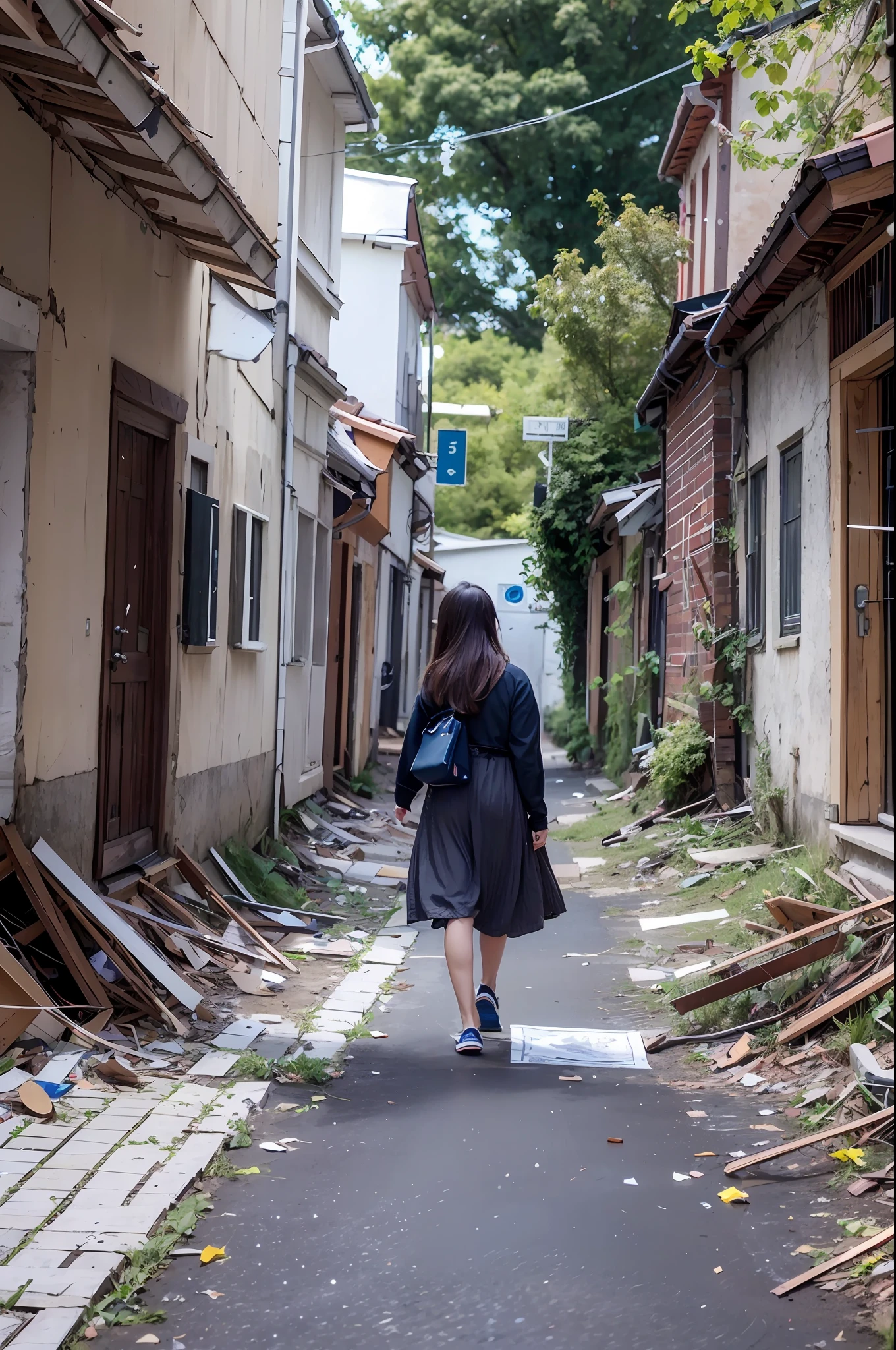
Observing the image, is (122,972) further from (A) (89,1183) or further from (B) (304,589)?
(B) (304,589)

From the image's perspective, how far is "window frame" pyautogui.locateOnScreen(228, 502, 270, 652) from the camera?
29.6ft

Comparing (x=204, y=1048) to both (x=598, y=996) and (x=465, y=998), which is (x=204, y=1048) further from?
(x=598, y=996)

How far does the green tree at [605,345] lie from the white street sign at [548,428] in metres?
0.18

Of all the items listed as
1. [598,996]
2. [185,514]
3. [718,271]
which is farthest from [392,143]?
[598,996]

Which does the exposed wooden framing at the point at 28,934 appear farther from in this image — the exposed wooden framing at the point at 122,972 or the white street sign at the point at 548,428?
the white street sign at the point at 548,428

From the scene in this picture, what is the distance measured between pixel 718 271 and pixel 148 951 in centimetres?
1053

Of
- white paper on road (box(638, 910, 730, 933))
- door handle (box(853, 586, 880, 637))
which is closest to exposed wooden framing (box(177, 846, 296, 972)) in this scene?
white paper on road (box(638, 910, 730, 933))

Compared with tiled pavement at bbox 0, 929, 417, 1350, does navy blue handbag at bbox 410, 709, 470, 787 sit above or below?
above

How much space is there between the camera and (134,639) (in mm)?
7117

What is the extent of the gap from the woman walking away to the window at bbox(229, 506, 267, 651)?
137 inches

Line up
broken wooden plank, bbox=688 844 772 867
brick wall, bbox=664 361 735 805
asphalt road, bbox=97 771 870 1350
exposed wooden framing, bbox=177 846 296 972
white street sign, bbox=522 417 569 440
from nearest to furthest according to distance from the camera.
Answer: asphalt road, bbox=97 771 870 1350 < exposed wooden framing, bbox=177 846 296 972 < broken wooden plank, bbox=688 844 772 867 < brick wall, bbox=664 361 735 805 < white street sign, bbox=522 417 569 440

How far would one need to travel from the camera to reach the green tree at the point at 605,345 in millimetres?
17922

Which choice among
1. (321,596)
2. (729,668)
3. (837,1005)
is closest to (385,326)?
(321,596)

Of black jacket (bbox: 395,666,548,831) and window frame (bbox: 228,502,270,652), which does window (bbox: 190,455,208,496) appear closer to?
window frame (bbox: 228,502,270,652)
